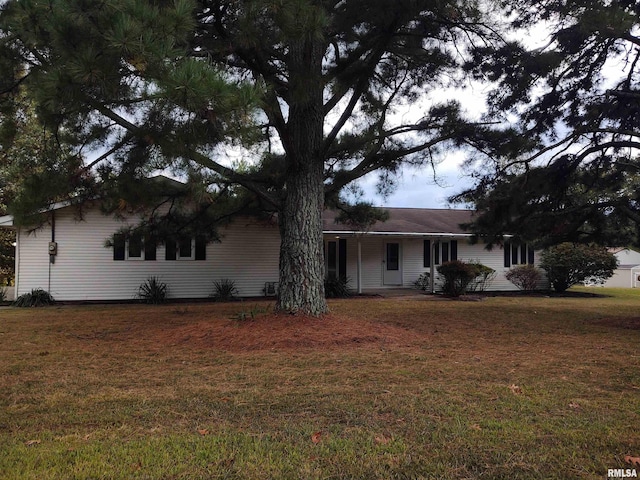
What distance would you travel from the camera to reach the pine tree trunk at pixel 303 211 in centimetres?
853

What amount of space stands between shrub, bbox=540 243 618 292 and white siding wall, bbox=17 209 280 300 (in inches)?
466

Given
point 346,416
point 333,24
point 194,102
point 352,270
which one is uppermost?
point 333,24

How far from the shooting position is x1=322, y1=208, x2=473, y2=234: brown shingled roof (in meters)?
17.8

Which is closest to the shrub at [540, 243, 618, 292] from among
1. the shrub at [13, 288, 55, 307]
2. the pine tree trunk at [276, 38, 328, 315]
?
the pine tree trunk at [276, 38, 328, 315]

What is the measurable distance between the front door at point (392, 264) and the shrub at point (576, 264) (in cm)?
630

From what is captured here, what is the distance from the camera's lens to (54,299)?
14547mm

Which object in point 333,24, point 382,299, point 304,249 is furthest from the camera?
point 382,299

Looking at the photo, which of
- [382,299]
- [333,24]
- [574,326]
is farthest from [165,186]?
[574,326]

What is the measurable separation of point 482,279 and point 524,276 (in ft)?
6.26

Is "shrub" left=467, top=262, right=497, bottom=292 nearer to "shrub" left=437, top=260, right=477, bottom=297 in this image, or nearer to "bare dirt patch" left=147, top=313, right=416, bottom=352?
"shrub" left=437, top=260, right=477, bottom=297

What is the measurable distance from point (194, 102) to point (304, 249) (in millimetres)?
4527

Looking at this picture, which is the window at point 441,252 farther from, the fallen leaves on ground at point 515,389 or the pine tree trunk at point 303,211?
the fallen leaves on ground at point 515,389

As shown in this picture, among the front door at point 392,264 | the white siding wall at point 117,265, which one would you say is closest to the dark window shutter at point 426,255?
the front door at point 392,264

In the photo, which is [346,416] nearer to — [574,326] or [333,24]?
[333,24]
